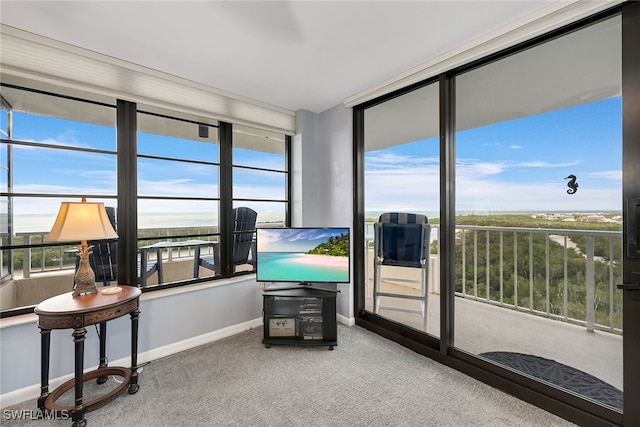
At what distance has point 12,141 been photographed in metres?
1.97

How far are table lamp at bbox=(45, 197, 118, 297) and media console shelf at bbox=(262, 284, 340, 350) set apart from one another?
134cm

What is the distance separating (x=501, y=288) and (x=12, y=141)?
12.3 feet

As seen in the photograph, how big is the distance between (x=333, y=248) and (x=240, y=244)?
1092 millimetres

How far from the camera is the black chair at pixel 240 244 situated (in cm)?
292

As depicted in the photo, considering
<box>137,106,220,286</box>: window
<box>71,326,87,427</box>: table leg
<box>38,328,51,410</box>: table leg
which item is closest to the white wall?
<box>137,106,220,286</box>: window

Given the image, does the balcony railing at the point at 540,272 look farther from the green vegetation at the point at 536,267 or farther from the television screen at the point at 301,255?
the television screen at the point at 301,255

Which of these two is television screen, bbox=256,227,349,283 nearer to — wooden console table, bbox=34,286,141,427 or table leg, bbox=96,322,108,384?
wooden console table, bbox=34,286,141,427

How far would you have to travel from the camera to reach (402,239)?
2809mm

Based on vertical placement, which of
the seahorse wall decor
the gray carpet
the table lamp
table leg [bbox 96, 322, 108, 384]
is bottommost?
the gray carpet

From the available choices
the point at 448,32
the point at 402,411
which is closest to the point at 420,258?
the point at 402,411

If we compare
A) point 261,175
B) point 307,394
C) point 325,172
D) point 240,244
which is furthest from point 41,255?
point 325,172

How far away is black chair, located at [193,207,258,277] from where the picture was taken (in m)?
2.92

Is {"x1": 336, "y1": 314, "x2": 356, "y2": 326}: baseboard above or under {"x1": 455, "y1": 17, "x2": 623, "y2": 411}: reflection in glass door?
under

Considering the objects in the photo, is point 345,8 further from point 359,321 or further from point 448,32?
point 359,321
